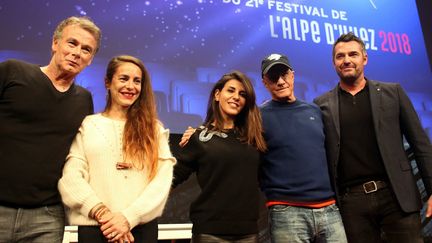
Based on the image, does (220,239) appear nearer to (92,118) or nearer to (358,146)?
(92,118)

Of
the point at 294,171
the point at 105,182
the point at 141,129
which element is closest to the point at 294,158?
the point at 294,171

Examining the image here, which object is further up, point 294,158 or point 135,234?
point 294,158

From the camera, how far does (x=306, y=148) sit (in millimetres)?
1856

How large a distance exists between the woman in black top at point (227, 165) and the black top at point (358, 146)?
466mm

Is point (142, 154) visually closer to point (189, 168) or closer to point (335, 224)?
point (189, 168)

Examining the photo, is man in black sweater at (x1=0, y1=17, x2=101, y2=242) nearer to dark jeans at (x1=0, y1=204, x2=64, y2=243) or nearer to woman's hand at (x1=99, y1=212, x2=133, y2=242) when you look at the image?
dark jeans at (x1=0, y1=204, x2=64, y2=243)

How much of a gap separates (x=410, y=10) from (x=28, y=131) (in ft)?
11.3

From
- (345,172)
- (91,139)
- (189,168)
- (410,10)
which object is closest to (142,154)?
(91,139)

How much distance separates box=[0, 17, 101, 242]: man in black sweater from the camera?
144 cm

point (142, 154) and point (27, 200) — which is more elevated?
point (142, 154)

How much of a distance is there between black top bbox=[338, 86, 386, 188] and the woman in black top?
47 centimetres

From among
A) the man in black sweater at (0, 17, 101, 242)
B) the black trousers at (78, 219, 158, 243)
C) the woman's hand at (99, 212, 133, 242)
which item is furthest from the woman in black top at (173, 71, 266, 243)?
the man in black sweater at (0, 17, 101, 242)

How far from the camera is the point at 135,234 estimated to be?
1.45m

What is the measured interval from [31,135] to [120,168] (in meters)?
0.34
